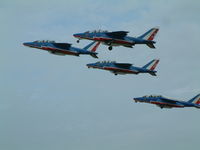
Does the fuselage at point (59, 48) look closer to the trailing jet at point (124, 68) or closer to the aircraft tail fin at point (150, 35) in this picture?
the trailing jet at point (124, 68)

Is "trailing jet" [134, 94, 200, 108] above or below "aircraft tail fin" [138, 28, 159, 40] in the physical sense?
below

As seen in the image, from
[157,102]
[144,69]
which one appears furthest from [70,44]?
[157,102]

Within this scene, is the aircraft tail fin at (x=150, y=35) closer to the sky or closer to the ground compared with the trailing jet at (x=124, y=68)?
closer to the sky

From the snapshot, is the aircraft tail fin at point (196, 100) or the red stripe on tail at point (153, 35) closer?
the red stripe on tail at point (153, 35)

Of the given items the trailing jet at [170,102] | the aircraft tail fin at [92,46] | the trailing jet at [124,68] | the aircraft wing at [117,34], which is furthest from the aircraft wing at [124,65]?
the trailing jet at [170,102]

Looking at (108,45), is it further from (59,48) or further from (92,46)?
(59,48)

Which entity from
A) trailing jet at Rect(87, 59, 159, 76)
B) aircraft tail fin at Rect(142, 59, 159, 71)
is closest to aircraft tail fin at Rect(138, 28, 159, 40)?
trailing jet at Rect(87, 59, 159, 76)

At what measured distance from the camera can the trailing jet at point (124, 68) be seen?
10556cm

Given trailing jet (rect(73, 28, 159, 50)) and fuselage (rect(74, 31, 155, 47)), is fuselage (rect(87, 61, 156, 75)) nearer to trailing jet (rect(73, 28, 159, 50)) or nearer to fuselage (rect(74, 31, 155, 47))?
trailing jet (rect(73, 28, 159, 50))

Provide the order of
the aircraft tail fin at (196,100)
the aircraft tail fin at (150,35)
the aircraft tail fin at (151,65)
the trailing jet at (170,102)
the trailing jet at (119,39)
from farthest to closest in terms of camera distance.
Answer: the aircraft tail fin at (196,100), the trailing jet at (170,102), the aircraft tail fin at (151,65), the aircraft tail fin at (150,35), the trailing jet at (119,39)

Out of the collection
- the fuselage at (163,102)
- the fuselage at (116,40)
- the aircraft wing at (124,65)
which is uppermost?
the fuselage at (116,40)

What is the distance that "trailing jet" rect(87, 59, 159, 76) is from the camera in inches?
4156

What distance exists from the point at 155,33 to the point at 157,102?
20.0 meters

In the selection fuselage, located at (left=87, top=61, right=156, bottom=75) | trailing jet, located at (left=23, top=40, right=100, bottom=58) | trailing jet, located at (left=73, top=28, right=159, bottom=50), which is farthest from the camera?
fuselage, located at (left=87, top=61, right=156, bottom=75)
